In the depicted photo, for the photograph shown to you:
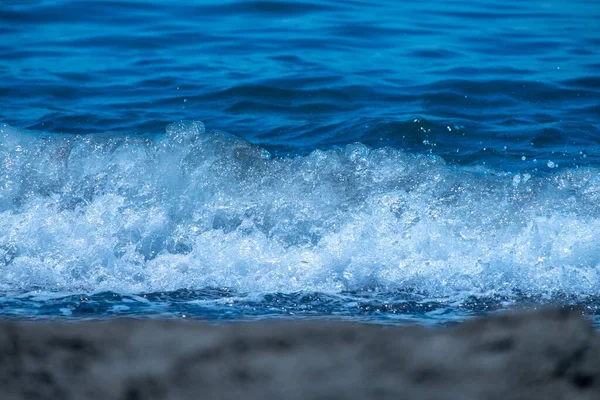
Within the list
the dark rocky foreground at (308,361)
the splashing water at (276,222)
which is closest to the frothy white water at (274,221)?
the splashing water at (276,222)

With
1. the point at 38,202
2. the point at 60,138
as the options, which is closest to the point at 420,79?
the point at 60,138

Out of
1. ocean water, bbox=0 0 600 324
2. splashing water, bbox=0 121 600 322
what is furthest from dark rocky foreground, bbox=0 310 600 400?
splashing water, bbox=0 121 600 322

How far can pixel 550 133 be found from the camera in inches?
250

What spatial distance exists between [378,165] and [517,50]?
4553 mm

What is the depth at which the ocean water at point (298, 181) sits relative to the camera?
379cm

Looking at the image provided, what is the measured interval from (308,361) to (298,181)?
3412 mm

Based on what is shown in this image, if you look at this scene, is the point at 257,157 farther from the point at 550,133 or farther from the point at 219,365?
the point at 219,365

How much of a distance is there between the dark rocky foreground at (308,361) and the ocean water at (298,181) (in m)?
1.97

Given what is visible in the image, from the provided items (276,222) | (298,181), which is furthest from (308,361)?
(298,181)

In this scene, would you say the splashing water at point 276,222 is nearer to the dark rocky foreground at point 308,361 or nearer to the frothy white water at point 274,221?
the frothy white water at point 274,221

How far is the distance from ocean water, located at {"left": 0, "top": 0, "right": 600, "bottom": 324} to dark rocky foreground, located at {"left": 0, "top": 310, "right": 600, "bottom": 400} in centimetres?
197

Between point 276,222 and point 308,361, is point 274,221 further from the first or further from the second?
point 308,361

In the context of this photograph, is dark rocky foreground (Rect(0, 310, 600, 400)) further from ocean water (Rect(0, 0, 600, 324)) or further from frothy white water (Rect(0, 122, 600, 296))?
frothy white water (Rect(0, 122, 600, 296))

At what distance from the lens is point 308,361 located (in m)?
1.39
